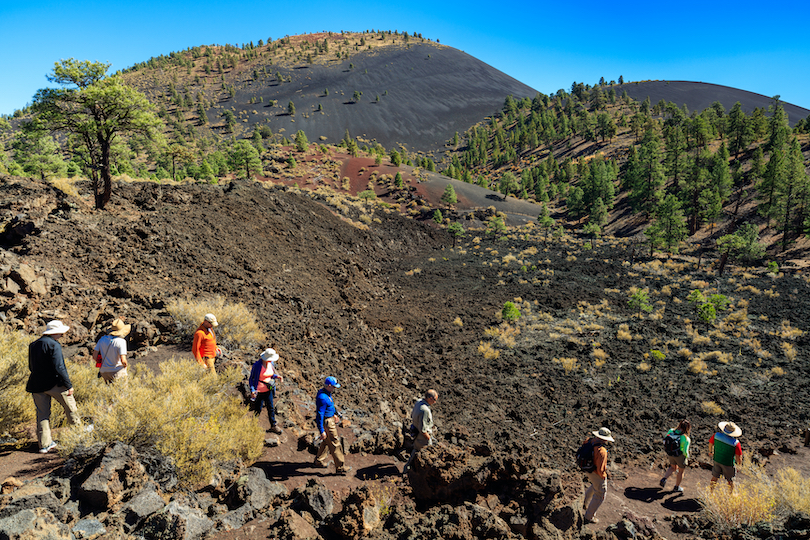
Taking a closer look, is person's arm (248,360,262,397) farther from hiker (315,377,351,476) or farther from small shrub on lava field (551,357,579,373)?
small shrub on lava field (551,357,579,373)

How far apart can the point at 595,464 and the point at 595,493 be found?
56 cm

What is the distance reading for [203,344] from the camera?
6699mm

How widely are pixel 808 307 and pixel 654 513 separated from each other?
70.9 feet

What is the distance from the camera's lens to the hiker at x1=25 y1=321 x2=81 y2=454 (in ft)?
14.4

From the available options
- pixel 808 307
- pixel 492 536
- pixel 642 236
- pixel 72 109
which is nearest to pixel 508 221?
pixel 642 236

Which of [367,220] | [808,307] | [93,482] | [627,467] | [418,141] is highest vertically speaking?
[418,141]

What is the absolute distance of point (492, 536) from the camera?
409 centimetres

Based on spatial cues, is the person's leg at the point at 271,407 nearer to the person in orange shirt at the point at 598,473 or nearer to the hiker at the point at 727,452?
the person in orange shirt at the point at 598,473

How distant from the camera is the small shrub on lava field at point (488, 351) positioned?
13844 mm

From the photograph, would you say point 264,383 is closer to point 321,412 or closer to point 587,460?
point 321,412

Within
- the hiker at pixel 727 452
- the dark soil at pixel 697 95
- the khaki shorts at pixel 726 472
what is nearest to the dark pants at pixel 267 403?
the hiker at pixel 727 452

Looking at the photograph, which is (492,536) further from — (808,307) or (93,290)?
(808,307)

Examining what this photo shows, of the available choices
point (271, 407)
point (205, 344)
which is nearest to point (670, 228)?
point (271, 407)

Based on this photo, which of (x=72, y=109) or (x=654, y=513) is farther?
(x=72, y=109)
